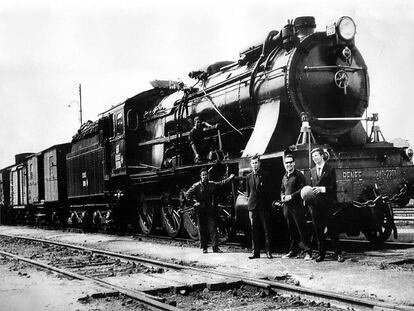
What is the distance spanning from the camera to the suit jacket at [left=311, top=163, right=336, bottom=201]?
7.49 meters

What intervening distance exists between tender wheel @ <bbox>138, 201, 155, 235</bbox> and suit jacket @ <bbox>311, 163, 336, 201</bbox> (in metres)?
5.81

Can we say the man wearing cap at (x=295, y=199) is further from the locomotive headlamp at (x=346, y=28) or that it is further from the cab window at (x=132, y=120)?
the cab window at (x=132, y=120)

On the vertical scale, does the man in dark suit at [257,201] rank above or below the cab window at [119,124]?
below

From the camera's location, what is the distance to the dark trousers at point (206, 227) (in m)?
9.40

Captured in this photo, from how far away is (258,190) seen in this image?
8312 millimetres

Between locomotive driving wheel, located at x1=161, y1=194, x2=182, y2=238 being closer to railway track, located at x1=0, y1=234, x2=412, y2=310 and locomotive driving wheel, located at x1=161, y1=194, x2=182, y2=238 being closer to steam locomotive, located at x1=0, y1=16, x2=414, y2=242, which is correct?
steam locomotive, located at x1=0, y1=16, x2=414, y2=242

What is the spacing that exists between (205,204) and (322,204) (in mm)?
2663

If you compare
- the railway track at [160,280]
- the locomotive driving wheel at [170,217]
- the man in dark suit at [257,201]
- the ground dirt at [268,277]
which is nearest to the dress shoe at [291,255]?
the ground dirt at [268,277]

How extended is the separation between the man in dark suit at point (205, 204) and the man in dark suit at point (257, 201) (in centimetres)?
113

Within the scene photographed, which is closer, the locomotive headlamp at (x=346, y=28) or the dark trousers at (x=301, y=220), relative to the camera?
the dark trousers at (x=301, y=220)

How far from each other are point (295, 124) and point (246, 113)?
109cm

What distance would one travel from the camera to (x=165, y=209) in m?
12.2

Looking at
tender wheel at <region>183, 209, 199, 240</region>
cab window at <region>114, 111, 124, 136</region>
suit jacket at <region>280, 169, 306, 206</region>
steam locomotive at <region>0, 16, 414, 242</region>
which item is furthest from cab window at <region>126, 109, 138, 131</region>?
suit jacket at <region>280, 169, 306, 206</region>

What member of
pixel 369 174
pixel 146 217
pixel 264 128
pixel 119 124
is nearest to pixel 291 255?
pixel 369 174
